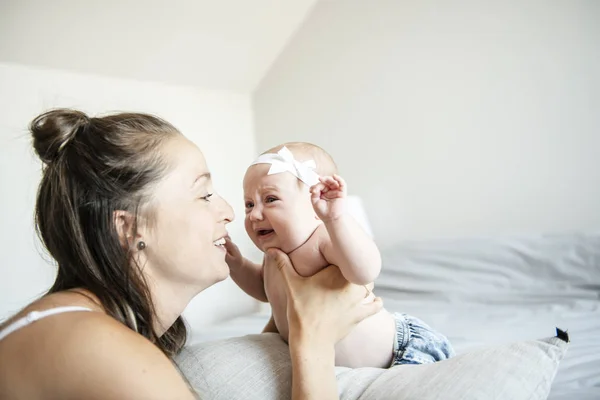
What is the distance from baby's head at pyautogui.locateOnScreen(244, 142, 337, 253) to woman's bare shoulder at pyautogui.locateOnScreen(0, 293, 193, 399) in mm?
502

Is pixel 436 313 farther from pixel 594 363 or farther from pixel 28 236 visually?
pixel 28 236

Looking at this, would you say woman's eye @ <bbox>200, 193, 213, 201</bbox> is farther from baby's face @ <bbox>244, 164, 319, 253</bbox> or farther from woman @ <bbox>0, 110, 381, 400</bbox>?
baby's face @ <bbox>244, 164, 319, 253</bbox>

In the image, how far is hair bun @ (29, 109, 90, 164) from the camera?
1021 millimetres

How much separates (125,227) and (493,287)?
176 centimetres

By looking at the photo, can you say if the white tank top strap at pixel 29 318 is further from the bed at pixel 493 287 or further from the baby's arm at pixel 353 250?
the bed at pixel 493 287

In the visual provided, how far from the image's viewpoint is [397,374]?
3.34 ft

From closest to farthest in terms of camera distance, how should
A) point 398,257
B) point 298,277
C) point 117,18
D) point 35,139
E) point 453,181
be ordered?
point 35,139
point 298,277
point 117,18
point 398,257
point 453,181

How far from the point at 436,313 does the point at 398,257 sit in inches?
16.7

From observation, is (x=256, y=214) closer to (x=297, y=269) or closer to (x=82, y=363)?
(x=297, y=269)

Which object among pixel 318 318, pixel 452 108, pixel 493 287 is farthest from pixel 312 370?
pixel 452 108

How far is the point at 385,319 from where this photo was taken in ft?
4.28

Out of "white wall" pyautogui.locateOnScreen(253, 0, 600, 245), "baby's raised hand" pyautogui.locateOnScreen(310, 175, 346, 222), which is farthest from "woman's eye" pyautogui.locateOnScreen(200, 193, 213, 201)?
"white wall" pyautogui.locateOnScreen(253, 0, 600, 245)

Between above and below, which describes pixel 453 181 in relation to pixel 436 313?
above

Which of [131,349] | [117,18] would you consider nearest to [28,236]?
[117,18]
